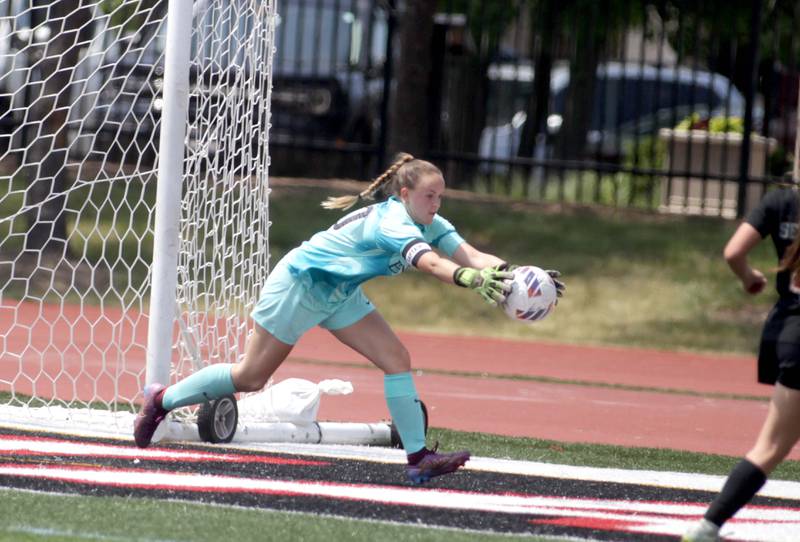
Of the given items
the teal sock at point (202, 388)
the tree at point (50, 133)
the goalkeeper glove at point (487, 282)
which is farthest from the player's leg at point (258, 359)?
the tree at point (50, 133)

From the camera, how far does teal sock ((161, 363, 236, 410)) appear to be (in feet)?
23.3

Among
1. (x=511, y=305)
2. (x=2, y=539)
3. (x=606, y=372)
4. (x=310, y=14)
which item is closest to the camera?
(x=2, y=539)

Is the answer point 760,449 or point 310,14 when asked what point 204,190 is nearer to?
point 760,449

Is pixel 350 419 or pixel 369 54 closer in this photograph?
pixel 350 419

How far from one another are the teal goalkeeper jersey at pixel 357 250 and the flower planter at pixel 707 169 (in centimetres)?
1128

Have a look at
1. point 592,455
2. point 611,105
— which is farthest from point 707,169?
point 592,455

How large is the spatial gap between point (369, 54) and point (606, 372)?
7317 millimetres

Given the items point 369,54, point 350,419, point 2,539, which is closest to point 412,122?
point 369,54

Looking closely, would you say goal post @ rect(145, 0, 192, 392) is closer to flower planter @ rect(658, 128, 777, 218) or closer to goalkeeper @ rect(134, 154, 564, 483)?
goalkeeper @ rect(134, 154, 564, 483)

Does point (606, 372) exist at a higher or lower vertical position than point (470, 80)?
lower

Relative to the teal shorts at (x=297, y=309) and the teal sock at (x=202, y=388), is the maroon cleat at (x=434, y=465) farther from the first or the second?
the teal sock at (x=202, y=388)

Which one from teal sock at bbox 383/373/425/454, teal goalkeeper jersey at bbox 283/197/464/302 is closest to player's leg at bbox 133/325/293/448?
teal goalkeeper jersey at bbox 283/197/464/302

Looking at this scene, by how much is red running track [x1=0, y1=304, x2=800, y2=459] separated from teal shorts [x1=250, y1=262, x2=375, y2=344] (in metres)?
1.53

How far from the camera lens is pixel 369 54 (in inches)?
732
